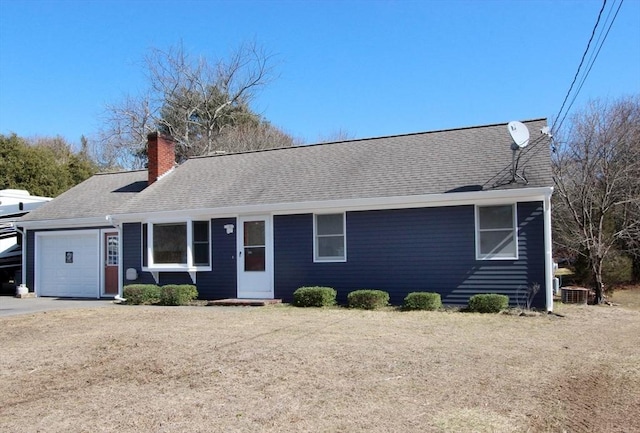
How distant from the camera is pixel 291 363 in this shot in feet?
22.7

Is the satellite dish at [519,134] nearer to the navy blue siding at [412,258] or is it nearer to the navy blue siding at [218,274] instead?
the navy blue siding at [412,258]

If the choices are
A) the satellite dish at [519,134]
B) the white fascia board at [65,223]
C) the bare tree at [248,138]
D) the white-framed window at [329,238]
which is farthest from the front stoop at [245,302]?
the bare tree at [248,138]

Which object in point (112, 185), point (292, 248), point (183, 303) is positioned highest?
point (112, 185)

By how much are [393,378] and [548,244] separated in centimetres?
723

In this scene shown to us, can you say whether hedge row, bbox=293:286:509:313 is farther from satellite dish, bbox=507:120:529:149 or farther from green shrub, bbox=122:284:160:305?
green shrub, bbox=122:284:160:305

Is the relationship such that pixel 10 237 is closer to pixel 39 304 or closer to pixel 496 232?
pixel 39 304

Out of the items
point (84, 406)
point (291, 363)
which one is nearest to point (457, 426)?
point (291, 363)

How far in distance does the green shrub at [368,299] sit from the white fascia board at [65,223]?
8.42 metres

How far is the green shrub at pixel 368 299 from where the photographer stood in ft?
41.0

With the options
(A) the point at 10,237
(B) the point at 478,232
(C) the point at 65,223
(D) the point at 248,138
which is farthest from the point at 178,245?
(D) the point at 248,138

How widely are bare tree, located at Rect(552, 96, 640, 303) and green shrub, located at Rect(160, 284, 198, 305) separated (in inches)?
455

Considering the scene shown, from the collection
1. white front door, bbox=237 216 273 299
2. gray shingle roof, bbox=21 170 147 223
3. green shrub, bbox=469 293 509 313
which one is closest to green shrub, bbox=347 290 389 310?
green shrub, bbox=469 293 509 313

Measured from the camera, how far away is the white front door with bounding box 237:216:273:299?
1455cm

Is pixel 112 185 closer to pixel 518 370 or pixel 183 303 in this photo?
pixel 183 303
